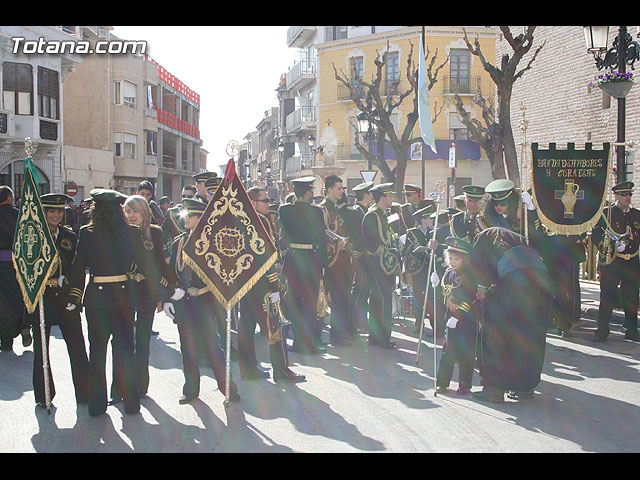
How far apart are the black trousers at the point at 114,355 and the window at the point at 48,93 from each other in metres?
24.5

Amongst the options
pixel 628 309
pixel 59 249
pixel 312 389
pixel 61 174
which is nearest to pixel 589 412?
pixel 312 389

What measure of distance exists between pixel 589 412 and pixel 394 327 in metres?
4.72

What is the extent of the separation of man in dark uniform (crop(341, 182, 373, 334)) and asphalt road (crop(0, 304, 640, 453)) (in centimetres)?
144

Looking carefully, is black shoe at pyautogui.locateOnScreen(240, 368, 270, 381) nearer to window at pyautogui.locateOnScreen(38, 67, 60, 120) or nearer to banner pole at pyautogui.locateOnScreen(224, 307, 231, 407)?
banner pole at pyautogui.locateOnScreen(224, 307, 231, 407)

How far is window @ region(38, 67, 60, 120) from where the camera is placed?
28375 millimetres

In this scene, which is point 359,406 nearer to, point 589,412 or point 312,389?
point 312,389

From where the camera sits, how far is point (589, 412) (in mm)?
6215

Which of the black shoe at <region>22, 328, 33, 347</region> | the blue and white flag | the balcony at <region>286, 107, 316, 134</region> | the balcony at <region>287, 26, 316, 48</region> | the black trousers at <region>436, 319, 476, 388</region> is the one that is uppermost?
the balcony at <region>287, 26, 316, 48</region>

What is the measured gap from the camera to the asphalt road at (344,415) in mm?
5395

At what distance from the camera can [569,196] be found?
9.62m

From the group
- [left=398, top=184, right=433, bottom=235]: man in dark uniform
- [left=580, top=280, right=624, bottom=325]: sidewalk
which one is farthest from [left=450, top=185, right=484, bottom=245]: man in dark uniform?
[left=580, top=280, right=624, bottom=325]: sidewalk

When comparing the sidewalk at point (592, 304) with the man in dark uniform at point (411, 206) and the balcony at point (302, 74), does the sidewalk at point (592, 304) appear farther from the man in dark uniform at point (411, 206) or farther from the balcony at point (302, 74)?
the balcony at point (302, 74)

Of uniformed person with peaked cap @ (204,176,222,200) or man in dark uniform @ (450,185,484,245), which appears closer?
man in dark uniform @ (450,185,484,245)

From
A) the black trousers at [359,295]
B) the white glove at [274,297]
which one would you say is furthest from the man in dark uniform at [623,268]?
the white glove at [274,297]
